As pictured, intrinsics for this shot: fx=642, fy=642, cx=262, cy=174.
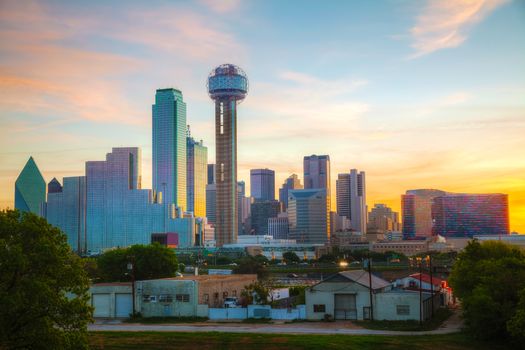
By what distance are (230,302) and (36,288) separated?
42.8 m

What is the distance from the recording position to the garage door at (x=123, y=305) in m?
67.0

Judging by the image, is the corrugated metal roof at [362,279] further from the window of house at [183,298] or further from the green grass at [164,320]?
the window of house at [183,298]

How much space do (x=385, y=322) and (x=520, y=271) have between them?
1319 cm

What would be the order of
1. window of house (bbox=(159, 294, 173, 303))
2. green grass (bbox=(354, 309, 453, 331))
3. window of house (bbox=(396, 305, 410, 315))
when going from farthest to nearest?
window of house (bbox=(159, 294, 173, 303))
window of house (bbox=(396, 305, 410, 315))
green grass (bbox=(354, 309, 453, 331))

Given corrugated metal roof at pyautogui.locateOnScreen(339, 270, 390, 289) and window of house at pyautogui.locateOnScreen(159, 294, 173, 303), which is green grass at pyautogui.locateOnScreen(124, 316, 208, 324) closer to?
window of house at pyautogui.locateOnScreen(159, 294, 173, 303)

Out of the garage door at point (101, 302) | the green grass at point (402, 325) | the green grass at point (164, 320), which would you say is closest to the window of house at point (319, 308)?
the green grass at point (402, 325)

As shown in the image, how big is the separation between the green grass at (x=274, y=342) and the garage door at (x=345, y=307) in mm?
12287

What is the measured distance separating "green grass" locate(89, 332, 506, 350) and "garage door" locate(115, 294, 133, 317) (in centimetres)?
1426

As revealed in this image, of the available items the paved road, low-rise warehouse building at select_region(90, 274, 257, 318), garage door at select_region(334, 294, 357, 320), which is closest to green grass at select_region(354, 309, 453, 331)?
the paved road

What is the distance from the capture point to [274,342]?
48500mm

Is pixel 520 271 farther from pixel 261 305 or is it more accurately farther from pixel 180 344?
pixel 180 344

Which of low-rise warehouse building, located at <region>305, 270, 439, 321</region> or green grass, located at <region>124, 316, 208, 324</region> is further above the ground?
low-rise warehouse building, located at <region>305, 270, 439, 321</region>

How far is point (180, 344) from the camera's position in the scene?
159 feet

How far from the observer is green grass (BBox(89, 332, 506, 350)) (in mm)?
47312
